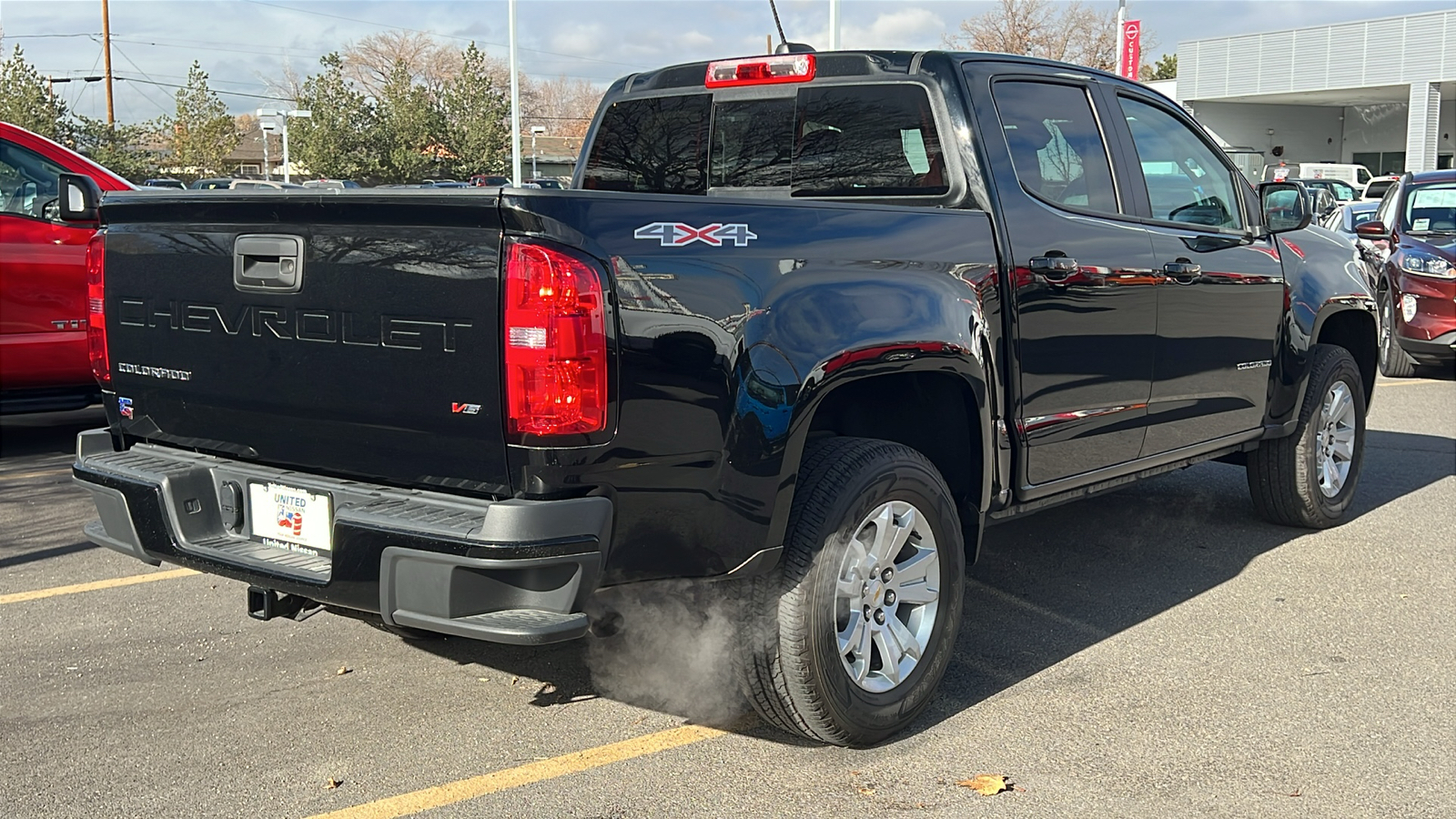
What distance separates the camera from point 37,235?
7805 millimetres

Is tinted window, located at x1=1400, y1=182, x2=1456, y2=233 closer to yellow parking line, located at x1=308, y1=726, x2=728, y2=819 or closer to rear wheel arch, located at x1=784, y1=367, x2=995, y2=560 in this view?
rear wheel arch, located at x1=784, y1=367, x2=995, y2=560

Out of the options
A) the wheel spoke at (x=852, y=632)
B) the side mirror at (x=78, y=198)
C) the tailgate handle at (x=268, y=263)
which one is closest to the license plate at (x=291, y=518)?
the tailgate handle at (x=268, y=263)

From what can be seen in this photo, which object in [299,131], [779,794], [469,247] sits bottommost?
[779,794]

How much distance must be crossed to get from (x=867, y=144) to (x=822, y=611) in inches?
70.6

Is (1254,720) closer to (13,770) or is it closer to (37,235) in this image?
(13,770)

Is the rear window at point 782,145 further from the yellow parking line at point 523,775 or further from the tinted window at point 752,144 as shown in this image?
the yellow parking line at point 523,775

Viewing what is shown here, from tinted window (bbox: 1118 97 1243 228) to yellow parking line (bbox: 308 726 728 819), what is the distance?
2769 millimetres

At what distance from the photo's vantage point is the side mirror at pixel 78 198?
6566mm

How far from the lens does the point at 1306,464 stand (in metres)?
6.08

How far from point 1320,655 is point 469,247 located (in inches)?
128

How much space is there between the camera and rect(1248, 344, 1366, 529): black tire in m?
6.06

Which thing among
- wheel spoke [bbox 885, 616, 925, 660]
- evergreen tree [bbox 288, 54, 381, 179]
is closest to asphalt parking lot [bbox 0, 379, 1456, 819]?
wheel spoke [bbox 885, 616, 925, 660]

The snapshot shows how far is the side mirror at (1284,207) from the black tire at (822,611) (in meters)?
2.77

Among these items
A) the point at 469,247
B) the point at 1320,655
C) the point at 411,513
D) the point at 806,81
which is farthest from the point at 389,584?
the point at 1320,655
